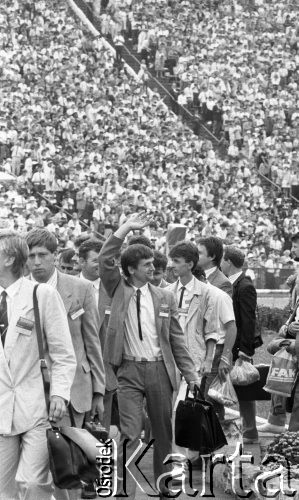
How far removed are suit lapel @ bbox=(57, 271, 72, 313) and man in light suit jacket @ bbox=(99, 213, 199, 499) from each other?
0.81 metres

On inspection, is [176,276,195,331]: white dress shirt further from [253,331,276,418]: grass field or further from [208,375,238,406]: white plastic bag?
[253,331,276,418]: grass field

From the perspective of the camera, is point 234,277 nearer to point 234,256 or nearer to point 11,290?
point 234,256

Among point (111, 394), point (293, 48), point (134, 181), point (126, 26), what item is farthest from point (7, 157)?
point (111, 394)

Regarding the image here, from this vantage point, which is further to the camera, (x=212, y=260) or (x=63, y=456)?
(x=212, y=260)

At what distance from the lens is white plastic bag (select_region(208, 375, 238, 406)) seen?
11492mm

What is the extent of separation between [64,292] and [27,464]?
1526 millimetres

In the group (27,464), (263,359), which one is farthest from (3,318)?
(263,359)

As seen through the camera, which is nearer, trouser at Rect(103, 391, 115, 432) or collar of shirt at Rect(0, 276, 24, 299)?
collar of shirt at Rect(0, 276, 24, 299)

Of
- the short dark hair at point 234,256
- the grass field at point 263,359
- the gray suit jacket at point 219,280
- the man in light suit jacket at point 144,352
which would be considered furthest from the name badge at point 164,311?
the grass field at point 263,359

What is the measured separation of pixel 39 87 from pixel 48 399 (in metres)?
34.3

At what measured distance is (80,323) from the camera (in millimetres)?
9070

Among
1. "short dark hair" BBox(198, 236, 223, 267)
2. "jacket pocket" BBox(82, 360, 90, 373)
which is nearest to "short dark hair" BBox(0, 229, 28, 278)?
"jacket pocket" BBox(82, 360, 90, 373)

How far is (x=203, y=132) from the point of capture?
46.2 metres

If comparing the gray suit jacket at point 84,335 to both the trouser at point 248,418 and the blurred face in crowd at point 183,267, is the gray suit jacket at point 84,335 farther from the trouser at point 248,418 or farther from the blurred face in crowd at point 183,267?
the trouser at point 248,418
